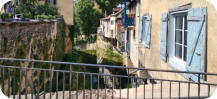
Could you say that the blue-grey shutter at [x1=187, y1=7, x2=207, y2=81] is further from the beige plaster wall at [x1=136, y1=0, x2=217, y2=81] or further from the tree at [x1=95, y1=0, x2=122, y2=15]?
the tree at [x1=95, y1=0, x2=122, y2=15]

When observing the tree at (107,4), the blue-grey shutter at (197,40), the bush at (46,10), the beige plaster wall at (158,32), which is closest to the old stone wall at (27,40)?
the bush at (46,10)

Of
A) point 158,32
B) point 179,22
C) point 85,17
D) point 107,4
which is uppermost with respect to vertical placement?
point 107,4

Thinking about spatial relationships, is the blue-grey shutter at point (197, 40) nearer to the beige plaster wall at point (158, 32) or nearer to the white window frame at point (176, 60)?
the beige plaster wall at point (158, 32)

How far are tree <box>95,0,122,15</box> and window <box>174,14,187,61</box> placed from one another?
26241mm

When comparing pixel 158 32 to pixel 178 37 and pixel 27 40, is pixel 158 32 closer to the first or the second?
pixel 178 37

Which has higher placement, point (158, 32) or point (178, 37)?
point (158, 32)

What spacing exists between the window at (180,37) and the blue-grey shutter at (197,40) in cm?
58

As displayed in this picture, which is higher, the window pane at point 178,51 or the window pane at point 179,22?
the window pane at point 179,22

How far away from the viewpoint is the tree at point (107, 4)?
30.7 meters

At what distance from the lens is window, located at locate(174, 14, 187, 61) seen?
14.3 ft

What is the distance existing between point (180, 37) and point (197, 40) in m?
1.20

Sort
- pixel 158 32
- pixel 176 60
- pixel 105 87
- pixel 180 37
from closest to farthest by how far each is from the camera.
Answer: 1. pixel 105 87
2. pixel 180 37
3. pixel 176 60
4. pixel 158 32

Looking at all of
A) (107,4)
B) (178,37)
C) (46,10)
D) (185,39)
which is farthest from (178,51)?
(107,4)

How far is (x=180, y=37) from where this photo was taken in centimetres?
467
